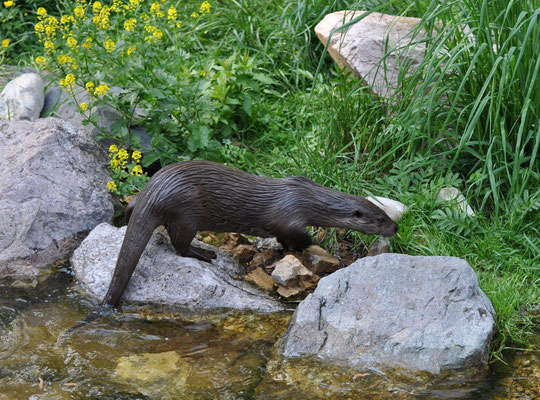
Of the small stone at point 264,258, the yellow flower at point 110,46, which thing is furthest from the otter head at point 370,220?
the yellow flower at point 110,46

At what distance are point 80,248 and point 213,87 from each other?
1819 millimetres

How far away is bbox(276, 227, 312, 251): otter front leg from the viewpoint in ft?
14.4

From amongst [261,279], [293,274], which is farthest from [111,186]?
[293,274]

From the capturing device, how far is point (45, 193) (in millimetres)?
4652

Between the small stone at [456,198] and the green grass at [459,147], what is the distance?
5 cm

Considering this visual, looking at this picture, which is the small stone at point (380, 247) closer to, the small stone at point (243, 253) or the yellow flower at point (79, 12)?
the small stone at point (243, 253)

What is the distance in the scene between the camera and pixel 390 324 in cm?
359

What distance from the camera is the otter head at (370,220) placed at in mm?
4395

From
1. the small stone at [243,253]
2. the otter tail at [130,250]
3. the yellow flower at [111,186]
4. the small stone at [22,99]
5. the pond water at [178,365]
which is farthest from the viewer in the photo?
the small stone at [22,99]

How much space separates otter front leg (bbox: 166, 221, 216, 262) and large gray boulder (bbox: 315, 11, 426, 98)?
1.71m

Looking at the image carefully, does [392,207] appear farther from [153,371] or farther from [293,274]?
[153,371]

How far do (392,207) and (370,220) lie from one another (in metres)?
0.30

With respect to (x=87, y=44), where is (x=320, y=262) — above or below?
below

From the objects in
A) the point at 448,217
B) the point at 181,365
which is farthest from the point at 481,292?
the point at 181,365
